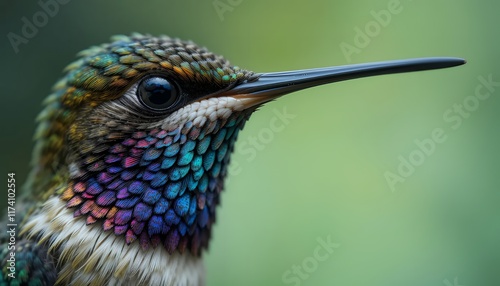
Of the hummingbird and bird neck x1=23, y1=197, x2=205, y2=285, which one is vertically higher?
the hummingbird

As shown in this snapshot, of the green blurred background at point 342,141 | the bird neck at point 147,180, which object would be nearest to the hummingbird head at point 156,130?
the bird neck at point 147,180

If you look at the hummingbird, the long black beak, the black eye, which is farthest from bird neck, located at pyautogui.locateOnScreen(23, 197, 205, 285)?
the long black beak

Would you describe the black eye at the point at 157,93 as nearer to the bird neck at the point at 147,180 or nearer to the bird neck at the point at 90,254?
the bird neck at the point at 147,180

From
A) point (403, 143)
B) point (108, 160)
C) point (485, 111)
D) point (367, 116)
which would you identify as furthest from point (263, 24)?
point (108, 160)

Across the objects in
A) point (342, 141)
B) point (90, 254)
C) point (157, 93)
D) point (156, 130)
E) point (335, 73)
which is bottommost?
point (90, 254)

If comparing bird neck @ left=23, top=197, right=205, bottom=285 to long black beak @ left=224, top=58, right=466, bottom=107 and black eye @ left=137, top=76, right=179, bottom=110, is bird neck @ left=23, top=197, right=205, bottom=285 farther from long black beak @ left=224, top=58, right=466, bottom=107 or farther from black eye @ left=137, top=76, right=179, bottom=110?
long black beak @ left=224, top=58, right=466, bottom=107

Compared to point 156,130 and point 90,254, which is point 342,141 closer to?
point 156,130

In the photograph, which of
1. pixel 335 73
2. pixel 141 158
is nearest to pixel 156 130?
pixel 141 158
